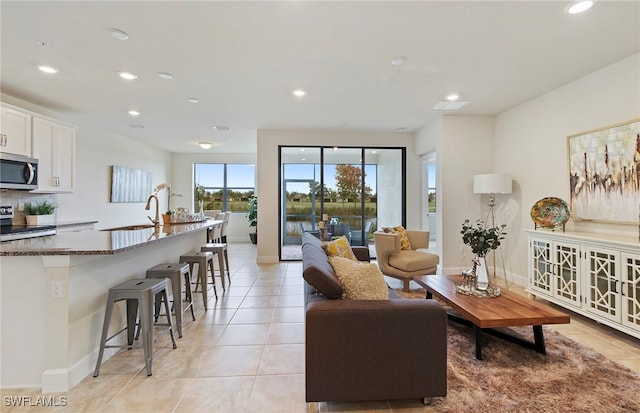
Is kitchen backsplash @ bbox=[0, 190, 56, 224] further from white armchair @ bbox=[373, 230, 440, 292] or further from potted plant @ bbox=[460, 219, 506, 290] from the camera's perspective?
potted plant @ bbox=[460, 219, 506, 290]

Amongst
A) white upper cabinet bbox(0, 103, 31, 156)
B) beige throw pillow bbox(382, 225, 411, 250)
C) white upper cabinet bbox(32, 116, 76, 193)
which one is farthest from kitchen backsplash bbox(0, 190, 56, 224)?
beige throw pillow bbox(382, 225, 411, 250)

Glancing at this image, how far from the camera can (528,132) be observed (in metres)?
4.35

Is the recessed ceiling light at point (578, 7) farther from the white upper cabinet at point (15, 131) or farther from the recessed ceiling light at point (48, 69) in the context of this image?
the white upper cabinet at point (15, 131)

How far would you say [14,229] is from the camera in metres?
3.69

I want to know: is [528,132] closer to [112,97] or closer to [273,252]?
[273,252]

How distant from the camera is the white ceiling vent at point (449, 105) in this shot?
439 cm

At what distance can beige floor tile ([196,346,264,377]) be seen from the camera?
2.24 meters

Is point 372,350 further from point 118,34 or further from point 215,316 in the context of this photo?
point 118,34

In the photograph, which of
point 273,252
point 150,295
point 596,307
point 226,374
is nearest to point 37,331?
point 150,295

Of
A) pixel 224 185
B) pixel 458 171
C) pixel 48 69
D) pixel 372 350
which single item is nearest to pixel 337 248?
pixel 372 350

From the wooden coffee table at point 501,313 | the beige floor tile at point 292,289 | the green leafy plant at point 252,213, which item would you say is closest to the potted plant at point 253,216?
the green leafy plant at point 252,213

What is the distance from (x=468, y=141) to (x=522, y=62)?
2.10 metres

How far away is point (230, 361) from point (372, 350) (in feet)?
4.25

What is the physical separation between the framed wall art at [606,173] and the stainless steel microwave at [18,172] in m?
6.86
